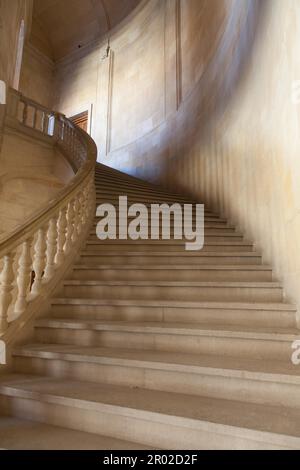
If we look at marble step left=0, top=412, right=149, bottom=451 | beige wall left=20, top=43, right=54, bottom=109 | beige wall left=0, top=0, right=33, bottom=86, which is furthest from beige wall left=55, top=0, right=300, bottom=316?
beige wall left=0, top=0, right=33, bottom=86

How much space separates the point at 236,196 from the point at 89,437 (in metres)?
3.44

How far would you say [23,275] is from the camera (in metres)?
2.37

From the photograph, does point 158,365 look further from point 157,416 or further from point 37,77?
point 37,77

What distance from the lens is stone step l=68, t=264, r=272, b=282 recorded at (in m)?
2.97

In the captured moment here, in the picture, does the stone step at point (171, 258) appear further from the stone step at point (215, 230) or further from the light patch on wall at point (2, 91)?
the light patch on wall at point (2, 91)

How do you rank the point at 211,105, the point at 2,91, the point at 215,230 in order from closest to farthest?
the point at 215,230 < the point at 2,91 < the point at 211,105

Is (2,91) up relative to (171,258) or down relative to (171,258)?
up

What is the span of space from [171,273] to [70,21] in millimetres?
11109

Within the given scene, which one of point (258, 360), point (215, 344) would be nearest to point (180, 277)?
point (215, 344)

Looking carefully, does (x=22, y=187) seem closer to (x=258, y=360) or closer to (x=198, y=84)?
(x=198, y=84)

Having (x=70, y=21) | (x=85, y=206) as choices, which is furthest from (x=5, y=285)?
(x=70, y=21)

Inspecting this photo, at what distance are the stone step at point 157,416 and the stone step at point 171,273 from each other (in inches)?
54.3

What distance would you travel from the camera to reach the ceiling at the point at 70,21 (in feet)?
32.7

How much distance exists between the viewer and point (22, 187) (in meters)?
6.43
